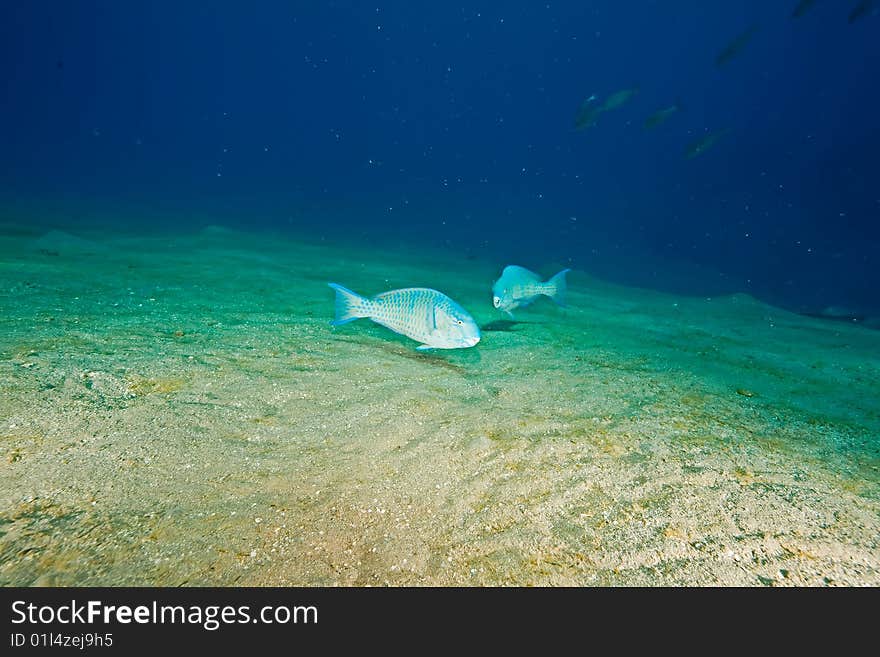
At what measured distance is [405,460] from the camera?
2400mm

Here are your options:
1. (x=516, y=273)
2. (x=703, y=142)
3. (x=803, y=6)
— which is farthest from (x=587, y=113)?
(x=516, y=273)

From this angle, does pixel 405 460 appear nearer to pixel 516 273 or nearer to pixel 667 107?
pixel 516 273

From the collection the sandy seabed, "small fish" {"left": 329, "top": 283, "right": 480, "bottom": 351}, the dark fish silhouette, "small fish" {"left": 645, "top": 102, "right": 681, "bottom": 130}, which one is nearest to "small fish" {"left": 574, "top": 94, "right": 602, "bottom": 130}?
"small fish" {"left": 645, "top": 102, "right": 681, "bottom": 130}

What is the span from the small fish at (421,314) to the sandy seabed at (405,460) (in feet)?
1.15

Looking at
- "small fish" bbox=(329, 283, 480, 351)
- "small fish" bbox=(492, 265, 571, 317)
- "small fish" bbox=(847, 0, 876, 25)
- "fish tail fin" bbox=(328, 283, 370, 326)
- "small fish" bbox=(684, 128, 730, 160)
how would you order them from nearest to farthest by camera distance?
1. "small fish" bbox=(329, 283, 480, 351)
2. "fish tail fin" bbox=(328, 283, 370, 326)
3. "small fish" bbox=(492, 265, 571, 317)
4. "small fish" bbox=(847, 0, 876, 25)
5. "small fish" bbox=(684, 128, 730, 160)

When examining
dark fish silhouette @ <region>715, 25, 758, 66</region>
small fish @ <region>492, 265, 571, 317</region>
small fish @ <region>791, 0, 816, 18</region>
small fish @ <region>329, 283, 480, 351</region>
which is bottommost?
small fish @ <region>329, 283, 480, 351</region>

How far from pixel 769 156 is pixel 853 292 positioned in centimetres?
3003

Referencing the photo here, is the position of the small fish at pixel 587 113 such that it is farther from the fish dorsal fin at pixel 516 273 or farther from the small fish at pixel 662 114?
the fish dorsal fin at pixel 516 273

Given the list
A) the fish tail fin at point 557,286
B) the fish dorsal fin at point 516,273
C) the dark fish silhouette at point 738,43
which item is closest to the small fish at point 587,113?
the dark fish silhouette at point 738,43

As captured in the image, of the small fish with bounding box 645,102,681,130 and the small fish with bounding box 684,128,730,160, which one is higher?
the small fish with bounding box 645,102,681,130

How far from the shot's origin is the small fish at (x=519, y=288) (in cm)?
532

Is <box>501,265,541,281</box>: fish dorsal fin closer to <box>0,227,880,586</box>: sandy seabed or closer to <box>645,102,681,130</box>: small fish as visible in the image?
<box>0,227,880,586</box>: sandy seabed

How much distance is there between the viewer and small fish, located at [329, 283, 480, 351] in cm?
375

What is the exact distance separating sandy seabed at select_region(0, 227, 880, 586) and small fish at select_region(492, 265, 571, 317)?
0.83m
